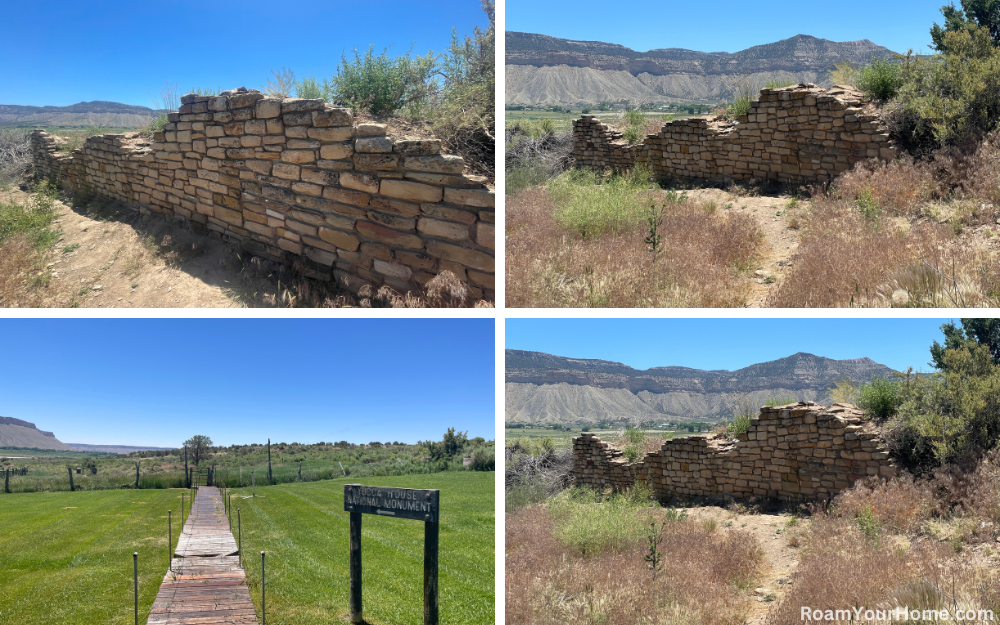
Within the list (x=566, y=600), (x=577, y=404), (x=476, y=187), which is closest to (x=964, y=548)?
(x=566, y=600)

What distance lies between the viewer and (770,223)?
8.70 metres

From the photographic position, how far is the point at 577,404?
27.0 meters

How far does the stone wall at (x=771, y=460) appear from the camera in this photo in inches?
338

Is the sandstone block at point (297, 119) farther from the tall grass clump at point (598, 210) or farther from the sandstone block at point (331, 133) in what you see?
the tall grass clump at point (598, 210)

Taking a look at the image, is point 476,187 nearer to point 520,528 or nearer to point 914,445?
point 520,528

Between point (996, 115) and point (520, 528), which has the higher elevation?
point (996, 115)

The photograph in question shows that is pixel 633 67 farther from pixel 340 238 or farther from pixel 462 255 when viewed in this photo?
pixel 462 255

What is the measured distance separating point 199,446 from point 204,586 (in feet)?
93.0

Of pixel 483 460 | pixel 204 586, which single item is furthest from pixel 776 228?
pixel 483 460

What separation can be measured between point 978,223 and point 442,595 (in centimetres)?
791

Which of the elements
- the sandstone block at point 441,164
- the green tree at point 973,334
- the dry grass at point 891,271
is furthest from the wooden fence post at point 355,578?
the green tree at point 973,334

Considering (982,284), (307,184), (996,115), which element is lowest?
(982,284)

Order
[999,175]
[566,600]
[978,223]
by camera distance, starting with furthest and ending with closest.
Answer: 1. [999,175]
2. [978,223]
3. [566,600]

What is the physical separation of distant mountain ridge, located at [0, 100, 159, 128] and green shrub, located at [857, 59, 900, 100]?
18735 millimetres
